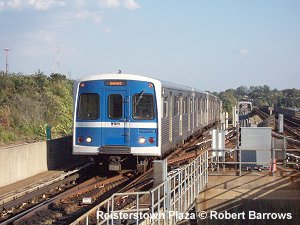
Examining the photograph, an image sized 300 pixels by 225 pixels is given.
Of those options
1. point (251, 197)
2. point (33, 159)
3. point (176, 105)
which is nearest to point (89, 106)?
point (33, 159)

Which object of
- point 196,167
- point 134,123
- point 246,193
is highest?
point 134,123

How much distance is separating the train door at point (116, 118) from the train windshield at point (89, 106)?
0.29m

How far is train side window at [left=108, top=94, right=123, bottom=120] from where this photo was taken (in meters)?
16.1

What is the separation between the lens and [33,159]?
57.0 ft

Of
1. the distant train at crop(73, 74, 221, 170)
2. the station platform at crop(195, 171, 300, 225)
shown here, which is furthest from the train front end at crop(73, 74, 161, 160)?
the station platform at crop(195, 171, 300, 225)

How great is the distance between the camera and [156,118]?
15.9 m

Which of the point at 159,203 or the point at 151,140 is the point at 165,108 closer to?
the point at 151,140

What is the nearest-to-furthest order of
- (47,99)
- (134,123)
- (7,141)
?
(134,123) → (7,141) → (47,99)

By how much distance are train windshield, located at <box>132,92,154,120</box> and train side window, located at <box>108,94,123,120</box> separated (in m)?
0.44

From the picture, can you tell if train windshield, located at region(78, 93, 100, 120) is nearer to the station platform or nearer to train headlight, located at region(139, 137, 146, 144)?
train headlight, located at region(139, 137, 146, 144)

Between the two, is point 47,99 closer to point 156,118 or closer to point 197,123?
point 197,123

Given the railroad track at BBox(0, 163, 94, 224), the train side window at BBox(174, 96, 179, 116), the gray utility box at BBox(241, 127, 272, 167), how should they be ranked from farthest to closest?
the train side window at BBox(174, 96, 179, 116) → the gray utility box at BBox(241, 127, 272, 167) → the railroad track at BBox(0, 163, 94, 224)

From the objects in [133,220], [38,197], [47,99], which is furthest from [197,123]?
[133,220]

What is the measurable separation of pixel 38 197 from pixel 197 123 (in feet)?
46.3
